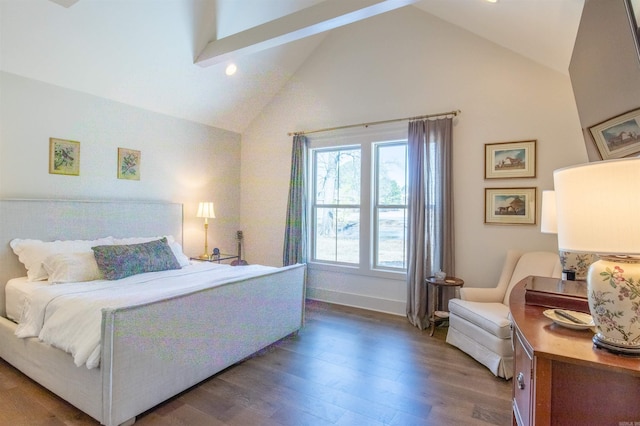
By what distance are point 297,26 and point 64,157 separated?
268 cm

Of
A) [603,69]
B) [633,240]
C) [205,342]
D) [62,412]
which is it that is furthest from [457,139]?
[62,412]

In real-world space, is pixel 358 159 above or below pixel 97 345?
above

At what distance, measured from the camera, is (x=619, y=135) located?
175cm

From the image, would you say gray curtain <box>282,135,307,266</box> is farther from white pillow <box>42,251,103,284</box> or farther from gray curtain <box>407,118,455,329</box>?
white pillow <box>42,251,103,284</box>

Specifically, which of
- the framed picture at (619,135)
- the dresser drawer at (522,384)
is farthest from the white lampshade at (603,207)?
the framed picture at (619,135)

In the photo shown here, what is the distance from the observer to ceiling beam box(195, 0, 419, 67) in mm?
2816

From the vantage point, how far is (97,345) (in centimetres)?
188

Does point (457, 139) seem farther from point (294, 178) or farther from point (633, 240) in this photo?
point (633, 240)

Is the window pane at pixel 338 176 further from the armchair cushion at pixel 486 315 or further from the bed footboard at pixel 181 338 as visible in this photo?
the armchair cushion at pixel 486 315

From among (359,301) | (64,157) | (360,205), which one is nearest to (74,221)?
(64,157)

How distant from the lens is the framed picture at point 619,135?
5.18ft

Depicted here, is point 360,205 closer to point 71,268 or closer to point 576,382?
point 71,268

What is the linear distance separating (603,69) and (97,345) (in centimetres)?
325

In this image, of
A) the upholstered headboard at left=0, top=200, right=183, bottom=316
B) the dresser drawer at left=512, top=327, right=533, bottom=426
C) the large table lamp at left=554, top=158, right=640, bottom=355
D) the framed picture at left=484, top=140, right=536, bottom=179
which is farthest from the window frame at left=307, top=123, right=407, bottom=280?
the large table lamp at left=554, top=158, right=640, bottom=355
